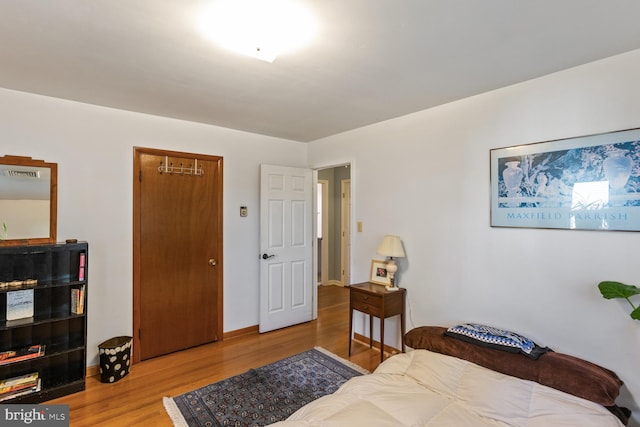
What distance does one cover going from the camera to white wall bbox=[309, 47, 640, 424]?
1952 mm

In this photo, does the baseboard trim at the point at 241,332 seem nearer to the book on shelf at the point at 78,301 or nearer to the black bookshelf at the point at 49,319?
the black bookshelf at the point at 49,319

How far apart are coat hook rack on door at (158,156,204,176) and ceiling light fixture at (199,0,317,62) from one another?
180 centimetres

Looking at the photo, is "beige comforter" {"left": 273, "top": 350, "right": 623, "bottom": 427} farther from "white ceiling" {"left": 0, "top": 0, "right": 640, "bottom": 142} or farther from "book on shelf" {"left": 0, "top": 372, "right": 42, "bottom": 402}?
"book on shelf" {"left": 0, "top": 372, "right": 42, "bottom": 402}

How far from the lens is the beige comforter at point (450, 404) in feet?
5.04

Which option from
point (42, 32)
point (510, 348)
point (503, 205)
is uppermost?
point (42, 32)

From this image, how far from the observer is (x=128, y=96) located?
103 inches

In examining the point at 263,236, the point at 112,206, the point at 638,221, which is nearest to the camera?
the point at 638,221

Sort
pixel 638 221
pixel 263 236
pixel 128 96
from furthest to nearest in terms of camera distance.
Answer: pixel 263 236
pixel 128 96
pixel 638 221

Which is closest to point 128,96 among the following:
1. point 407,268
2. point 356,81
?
point 356,81

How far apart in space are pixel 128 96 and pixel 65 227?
1.24 metres

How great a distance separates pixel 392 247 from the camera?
9.91 ft

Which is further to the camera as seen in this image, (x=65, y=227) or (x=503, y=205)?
(x=65, y=227)

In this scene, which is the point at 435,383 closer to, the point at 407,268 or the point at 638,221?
the point at 407,268

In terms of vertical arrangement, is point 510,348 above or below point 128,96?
below
